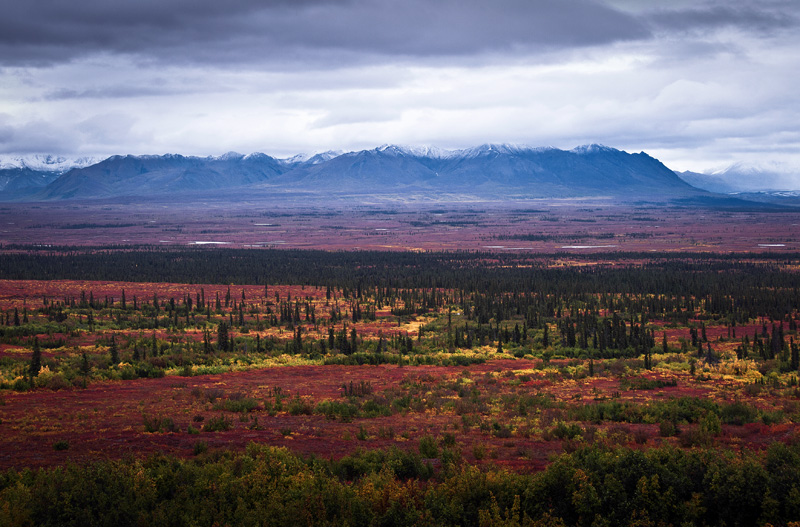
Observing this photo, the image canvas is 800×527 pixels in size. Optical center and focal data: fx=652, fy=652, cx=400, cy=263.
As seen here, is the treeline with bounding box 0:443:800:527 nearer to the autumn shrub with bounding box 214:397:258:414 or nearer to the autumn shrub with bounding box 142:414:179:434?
the autumn shrub with bounding box 142:414:179:434

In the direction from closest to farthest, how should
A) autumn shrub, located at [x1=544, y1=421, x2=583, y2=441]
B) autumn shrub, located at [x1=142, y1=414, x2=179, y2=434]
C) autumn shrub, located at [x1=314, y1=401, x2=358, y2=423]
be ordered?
autumn shrub, located at [x1=544, y1=421, x2=583, y2=441]
autumn shrub, located at [x1=142, y1=414, x2=179, y2=434]
autumn shrub, located at [x1=314, y1=401, x2=358, y2=423]

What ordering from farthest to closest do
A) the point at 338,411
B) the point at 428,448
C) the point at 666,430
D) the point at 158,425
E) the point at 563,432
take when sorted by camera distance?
the point at 338,411, the point at 158,425, the point at 666,430, the point at 563,432, the point at 428,448

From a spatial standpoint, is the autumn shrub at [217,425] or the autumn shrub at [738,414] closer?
the autumn shrub at [217,425]

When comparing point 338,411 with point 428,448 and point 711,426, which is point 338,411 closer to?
point 428,448

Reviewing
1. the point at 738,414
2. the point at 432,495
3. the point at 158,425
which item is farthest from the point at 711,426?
the point at 158,425

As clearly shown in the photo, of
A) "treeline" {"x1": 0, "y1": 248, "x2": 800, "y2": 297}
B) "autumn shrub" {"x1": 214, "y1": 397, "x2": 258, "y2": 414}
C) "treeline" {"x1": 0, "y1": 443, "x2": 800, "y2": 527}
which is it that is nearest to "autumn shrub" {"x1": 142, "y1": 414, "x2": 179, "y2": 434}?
"autumn shrub" {"x1": 214, "y1": 397, "x2": 258, "y2": 414}

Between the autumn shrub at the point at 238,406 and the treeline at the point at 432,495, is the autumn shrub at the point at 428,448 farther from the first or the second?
the autumn shrub at the point at 238,406

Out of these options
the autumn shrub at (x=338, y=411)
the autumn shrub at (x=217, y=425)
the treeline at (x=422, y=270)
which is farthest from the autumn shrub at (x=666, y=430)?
the treeline at (x=422, y=270)

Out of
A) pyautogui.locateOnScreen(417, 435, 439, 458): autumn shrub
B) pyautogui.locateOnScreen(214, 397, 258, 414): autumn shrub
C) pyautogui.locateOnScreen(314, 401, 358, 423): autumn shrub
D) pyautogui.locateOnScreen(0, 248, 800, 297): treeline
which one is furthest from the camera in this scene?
pyautogui.locateOnScreen(0, 248, 800, 297): treeline

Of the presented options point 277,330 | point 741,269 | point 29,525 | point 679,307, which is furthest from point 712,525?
point 741,269
